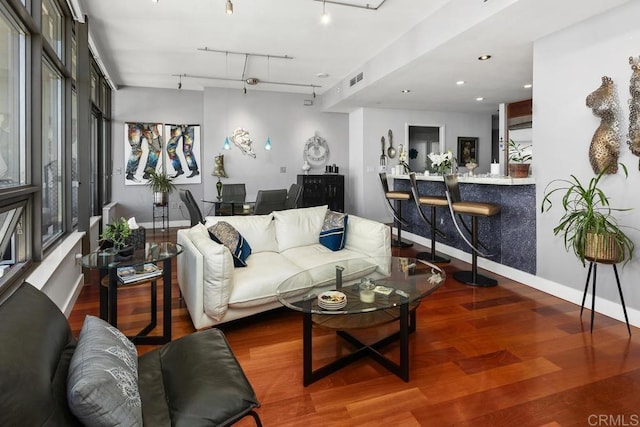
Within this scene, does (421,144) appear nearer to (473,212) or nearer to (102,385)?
(473,212)

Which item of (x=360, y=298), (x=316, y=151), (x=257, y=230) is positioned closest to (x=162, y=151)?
(x=316, y=151)

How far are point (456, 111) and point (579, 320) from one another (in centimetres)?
604

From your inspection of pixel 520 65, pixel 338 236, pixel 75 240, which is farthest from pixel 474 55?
pixel 75 240

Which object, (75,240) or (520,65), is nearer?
(75,240)

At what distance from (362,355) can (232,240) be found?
1.40m

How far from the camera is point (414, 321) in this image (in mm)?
2744

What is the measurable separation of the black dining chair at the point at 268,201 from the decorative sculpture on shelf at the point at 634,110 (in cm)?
379

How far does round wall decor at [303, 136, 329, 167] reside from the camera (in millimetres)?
8070

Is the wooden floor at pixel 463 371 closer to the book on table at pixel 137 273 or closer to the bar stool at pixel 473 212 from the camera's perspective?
the book on table at pixel 137 273

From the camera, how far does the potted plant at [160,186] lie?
22.6 ft

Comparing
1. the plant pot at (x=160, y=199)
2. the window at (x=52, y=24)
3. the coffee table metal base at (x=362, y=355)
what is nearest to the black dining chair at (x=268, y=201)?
the window at (x=52, y=24)

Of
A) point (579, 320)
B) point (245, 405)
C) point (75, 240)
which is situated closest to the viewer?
point (245, 405)

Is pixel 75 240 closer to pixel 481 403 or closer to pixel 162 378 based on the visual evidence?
pixel 162 378

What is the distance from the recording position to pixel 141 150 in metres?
7.27
